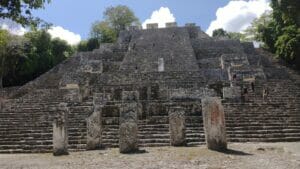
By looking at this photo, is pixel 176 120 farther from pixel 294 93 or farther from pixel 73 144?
pixel 294 93

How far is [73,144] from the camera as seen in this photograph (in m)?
13.5

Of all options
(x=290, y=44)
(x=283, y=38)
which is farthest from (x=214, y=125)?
(x=283, y=38)

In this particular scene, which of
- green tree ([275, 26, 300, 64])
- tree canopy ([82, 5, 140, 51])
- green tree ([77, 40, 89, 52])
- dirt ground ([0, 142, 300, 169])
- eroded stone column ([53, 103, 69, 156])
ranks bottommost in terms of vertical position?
dirt ground ([0, 142, 300, 169])

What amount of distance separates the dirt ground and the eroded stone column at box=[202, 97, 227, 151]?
0.28 m

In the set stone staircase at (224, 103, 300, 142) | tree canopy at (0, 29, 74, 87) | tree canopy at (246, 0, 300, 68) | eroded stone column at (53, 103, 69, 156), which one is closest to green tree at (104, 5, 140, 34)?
tree canopy at (0, 29, 74, 87)

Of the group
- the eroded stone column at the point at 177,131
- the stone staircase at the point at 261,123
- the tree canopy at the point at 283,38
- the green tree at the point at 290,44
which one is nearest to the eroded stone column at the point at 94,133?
the eroded stone column at the point at 177,131

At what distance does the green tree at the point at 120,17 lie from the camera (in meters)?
52.9

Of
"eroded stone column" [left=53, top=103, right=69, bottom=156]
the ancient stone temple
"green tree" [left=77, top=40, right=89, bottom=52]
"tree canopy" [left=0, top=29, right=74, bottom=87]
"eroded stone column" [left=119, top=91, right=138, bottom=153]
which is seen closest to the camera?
"eroded stone column" [left=119, top=91, right=138, bottom=153]

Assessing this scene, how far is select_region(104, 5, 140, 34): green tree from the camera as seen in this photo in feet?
173

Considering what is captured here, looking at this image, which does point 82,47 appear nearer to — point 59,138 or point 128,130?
point 59,138

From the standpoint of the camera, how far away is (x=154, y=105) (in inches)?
629

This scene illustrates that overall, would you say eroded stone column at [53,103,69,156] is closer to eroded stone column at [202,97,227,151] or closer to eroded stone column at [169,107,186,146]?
eroded stone column at [169,107,186,146]

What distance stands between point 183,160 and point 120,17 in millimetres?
45265

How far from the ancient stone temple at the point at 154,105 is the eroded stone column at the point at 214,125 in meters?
1.10
